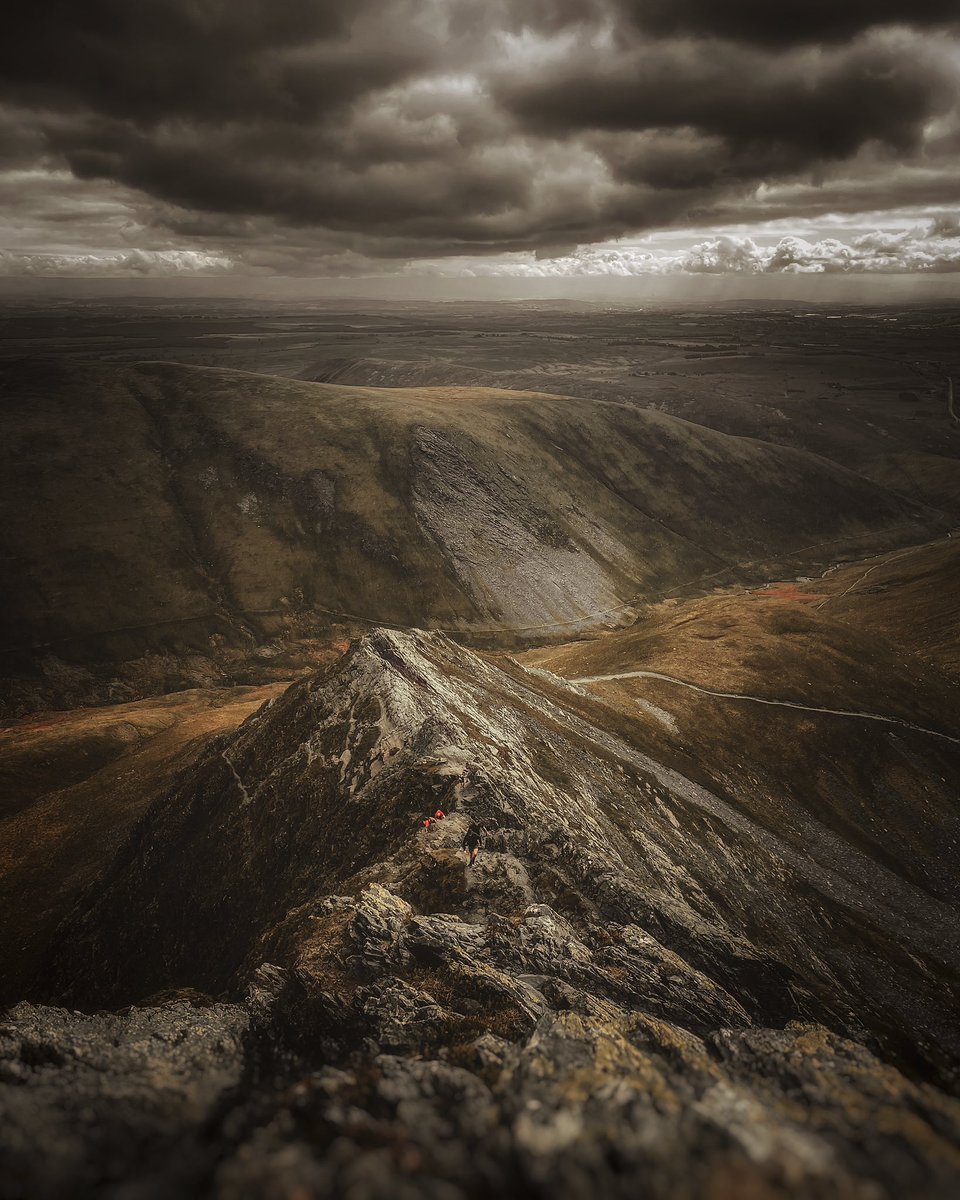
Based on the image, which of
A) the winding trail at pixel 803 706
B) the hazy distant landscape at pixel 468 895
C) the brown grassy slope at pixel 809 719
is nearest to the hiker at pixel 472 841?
the hazy distant landscape at pixel 468 895

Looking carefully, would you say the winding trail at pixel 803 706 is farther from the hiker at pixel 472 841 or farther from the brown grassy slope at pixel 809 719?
the hiker at pixel 472 841

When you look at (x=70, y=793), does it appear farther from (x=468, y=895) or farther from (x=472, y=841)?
(x=468, y=895)

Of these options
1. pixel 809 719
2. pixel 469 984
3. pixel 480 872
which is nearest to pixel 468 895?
pixel 480 872

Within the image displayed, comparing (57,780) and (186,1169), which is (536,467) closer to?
(57,780)

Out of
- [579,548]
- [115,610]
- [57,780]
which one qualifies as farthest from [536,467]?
[57,780]

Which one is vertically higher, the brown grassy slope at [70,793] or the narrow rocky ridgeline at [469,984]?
the narrow rocky ridgeline at [469,984]

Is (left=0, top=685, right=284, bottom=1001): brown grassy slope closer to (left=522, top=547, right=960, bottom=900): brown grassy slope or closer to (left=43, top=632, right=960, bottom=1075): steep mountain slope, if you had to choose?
(left=43, top=632, right=960, bottom=1075): steep mountain slope

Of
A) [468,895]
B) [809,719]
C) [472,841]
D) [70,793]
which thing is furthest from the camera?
[809,719]
